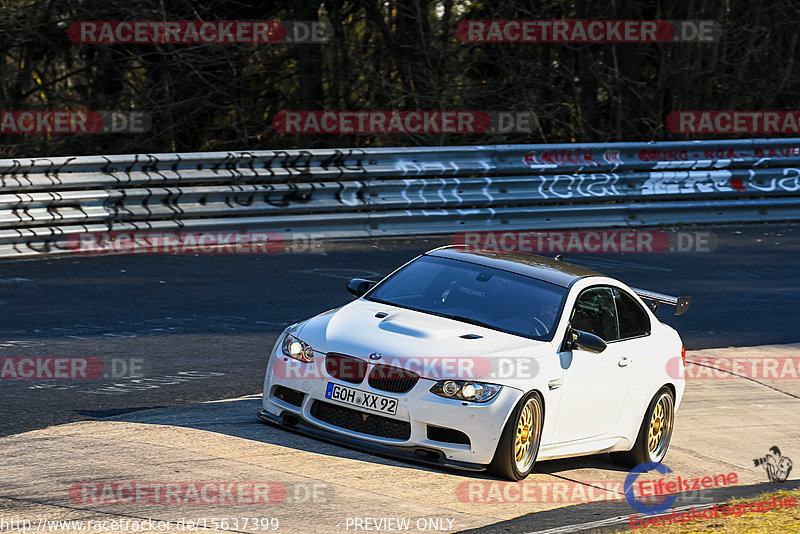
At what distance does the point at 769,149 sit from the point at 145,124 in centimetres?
1086

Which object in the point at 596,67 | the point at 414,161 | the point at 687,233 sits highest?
the point at 596,67

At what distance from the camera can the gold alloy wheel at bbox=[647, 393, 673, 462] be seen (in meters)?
8.89

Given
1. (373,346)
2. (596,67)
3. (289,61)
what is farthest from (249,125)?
(373,346)

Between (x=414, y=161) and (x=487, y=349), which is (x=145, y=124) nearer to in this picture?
(x=414, y=161)

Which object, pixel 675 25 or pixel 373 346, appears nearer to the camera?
pixel 373 346

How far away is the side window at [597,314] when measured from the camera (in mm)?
8438

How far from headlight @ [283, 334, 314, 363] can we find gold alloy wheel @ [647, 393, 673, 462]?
2770 mm

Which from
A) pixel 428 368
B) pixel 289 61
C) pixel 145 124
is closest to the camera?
pixel 428 368

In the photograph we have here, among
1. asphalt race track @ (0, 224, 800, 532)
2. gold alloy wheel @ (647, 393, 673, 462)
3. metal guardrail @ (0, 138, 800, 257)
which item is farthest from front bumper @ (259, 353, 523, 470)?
metal guardrail @ (0, 138, 800, 257)

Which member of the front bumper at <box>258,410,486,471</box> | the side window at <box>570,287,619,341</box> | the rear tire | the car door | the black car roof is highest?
the black car roof

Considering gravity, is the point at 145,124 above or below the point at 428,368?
above

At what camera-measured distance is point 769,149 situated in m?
20.2

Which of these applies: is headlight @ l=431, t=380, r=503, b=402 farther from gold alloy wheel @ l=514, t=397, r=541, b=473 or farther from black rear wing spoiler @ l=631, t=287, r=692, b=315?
black rear wing spoiler @ l=631, t=287, r=692, b=315

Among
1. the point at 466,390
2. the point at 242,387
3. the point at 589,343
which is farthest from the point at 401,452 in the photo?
the point at 242,387
